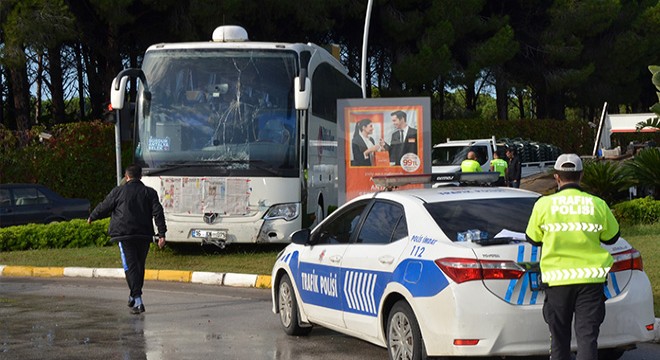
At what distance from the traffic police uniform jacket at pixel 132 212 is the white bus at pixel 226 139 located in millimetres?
4849

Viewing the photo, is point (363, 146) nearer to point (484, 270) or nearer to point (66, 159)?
point (484, 270)

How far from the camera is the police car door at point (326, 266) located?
30.1ft

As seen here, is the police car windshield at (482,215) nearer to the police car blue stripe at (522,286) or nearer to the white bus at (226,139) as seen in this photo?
the police car blue stripe at (522,286)

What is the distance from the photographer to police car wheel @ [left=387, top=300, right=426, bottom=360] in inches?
305

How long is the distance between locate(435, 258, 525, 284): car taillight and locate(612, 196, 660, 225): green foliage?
13333mm

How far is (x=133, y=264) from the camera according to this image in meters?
12.4

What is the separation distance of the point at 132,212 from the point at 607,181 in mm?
12567

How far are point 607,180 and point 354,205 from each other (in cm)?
1383

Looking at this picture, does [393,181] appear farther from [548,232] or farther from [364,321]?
[548,232]

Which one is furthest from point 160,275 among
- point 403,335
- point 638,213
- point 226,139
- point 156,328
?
point 403,335

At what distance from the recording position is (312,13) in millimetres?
39688

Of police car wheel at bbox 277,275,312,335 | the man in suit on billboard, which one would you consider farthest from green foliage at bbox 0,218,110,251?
police car wheel at bbox 277,275,312,335

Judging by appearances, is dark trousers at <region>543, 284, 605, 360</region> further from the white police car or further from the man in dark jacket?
the man in dark jacket

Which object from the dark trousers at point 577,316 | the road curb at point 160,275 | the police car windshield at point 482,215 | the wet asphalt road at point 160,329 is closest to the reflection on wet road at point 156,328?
the wet asphalt road at point 160,329
